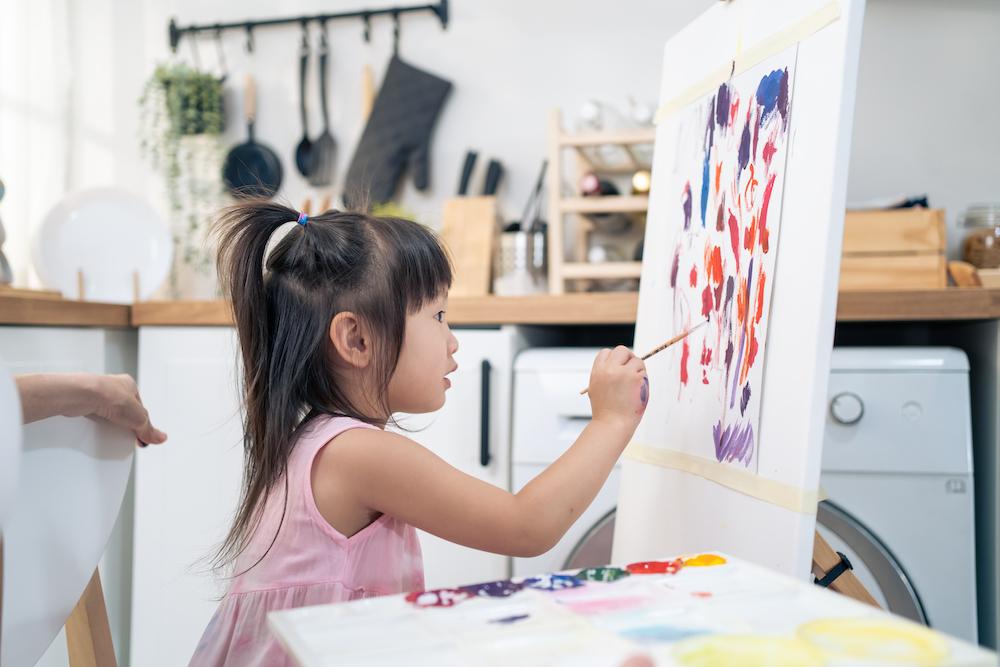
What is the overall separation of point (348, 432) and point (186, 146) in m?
1.78

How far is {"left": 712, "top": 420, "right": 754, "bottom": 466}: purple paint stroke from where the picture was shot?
94 centimetres

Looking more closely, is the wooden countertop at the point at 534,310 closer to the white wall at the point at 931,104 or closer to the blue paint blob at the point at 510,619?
the white wall at the point at 931,104

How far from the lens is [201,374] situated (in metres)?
1.82

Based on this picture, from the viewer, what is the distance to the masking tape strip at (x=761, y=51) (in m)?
0.87

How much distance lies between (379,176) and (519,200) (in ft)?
1.22

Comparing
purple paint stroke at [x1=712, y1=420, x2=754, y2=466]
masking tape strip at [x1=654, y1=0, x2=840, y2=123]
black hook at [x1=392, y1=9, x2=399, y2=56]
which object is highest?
black hook at [x1=392, y1=9, x2=399, y2=56]

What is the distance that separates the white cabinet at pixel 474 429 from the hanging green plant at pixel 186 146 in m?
1.02

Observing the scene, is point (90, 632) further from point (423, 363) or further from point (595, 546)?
point (595, 546)

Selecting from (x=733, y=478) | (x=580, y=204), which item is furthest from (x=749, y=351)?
(x=580, y=204)

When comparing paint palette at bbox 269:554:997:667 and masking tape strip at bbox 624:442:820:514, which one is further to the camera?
masking tape strip at bbox 624:442:820:514

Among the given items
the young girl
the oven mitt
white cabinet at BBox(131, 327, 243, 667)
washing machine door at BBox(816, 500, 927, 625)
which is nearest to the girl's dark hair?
the young girl

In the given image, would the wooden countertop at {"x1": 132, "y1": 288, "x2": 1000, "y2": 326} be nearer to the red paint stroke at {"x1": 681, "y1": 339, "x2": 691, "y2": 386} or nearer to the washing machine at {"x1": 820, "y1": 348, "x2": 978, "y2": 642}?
the washing machine at {"x1": 820, "y1": 348, "x2": 978, "y2": 642}

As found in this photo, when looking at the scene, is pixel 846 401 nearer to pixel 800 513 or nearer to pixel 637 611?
pixel 800 513

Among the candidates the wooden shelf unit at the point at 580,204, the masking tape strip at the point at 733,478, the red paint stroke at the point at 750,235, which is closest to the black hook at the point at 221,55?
the wooden shelf unit at the point at 580,204
